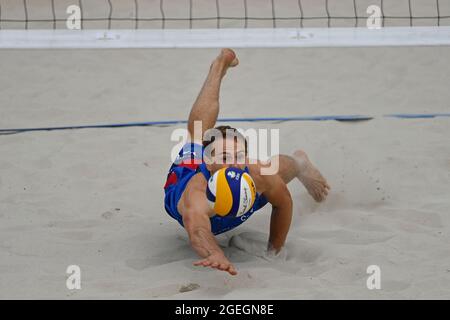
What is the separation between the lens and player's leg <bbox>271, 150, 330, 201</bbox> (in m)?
4.26

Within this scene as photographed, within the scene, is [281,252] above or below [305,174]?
below

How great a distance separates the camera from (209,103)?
177 inches

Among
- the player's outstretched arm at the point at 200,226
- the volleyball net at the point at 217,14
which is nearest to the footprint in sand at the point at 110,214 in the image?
the player's outstretched arm at the point at 200,226

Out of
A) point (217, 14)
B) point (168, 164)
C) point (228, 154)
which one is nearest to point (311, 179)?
point (228, 154)

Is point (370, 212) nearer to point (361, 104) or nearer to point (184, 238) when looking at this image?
point (184, 238)

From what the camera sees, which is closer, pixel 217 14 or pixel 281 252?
pixel 281 252

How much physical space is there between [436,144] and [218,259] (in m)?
2.26

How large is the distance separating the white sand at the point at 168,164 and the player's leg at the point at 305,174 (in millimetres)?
107

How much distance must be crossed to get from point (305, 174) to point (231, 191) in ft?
3.10

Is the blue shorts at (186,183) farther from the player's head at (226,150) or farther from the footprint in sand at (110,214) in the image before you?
the footprint in sand at (110,214)

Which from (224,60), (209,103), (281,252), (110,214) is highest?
(224,60)

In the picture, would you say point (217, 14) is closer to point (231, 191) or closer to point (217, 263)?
point (231, 191)

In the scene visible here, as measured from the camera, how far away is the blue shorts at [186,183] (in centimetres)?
390

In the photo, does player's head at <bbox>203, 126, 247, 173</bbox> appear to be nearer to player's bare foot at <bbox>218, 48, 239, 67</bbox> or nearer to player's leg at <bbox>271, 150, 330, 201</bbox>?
player's leg at <bbox>271, 150, 330, 201</bbox>
